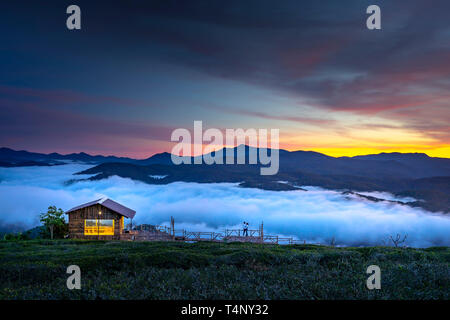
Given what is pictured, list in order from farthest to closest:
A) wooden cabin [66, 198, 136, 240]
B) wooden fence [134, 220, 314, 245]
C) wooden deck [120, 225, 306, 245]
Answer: wooden fence [134, 220, 314, 245]
wooden deck [120, 225, 306, 245]
wooden cabin [66, 198, 136, 240]

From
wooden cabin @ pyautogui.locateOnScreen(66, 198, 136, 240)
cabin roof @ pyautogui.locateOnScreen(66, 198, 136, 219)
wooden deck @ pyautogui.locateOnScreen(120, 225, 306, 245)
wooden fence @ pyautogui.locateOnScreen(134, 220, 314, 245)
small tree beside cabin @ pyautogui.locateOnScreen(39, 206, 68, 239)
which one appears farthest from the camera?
small tree beside cabin @ pyautogui.locateOnScreen(39, 206, 68, 239)

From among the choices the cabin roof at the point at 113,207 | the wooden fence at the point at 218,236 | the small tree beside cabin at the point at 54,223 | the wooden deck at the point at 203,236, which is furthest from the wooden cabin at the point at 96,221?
the small tree beside cabin at the point at 54,223

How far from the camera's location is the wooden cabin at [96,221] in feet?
164

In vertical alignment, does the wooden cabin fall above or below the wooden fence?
above

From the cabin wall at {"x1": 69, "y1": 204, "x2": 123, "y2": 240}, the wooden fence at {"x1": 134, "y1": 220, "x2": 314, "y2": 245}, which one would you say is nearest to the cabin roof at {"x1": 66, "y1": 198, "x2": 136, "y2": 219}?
the cabin wall at {"x1": 69, "y1": 204, "x2": 123, "y2": 240}

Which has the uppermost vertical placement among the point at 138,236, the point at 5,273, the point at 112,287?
the point at 112,287

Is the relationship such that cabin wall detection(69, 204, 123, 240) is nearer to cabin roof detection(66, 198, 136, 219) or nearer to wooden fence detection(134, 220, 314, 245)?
cabin roof detection(66, 198, 136, 219)

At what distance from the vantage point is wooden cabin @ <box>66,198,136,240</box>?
4994cm

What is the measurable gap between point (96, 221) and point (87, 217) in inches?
58.6

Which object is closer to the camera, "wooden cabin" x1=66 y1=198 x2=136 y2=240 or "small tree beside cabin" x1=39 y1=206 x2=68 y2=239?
"wooden cabin" x1=66 y1=198 x2=136 y2=240

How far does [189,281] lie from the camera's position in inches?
465
